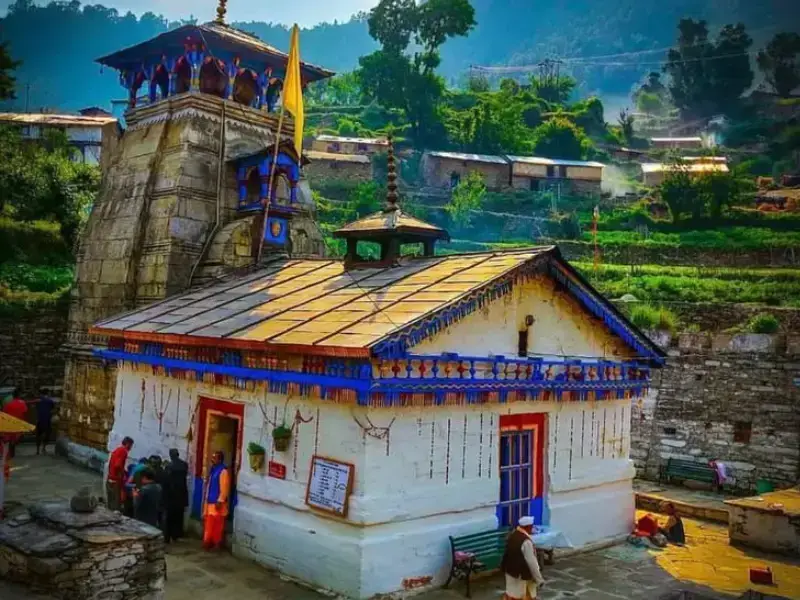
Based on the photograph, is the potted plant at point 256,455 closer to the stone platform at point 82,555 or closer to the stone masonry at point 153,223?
the stone platform at point 82,555

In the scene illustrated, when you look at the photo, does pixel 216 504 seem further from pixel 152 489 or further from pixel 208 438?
pixel 208 438

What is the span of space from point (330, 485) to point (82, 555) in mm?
2840

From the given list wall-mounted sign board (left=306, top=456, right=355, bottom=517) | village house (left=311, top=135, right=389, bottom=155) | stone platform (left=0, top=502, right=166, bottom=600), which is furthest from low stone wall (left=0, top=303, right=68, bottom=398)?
village house (left=311, top=135, right=389, bottom=155)

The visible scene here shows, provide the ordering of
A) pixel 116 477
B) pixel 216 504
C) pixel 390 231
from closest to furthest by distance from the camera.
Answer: pixel 216 504, pixel 116 477, pixel 390 231

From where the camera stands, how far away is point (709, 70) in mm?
88000

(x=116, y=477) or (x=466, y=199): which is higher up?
(x=466, y=199)

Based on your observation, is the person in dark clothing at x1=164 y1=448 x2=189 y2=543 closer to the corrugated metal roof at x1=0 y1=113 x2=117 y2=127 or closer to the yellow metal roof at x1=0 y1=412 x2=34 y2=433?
the yellow metal roof at x1=0 y1=412 x2=34 y2=433

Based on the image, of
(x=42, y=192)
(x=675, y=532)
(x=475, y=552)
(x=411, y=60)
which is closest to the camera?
(x=475, y=552)

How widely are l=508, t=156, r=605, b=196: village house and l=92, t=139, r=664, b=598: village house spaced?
45083 millimetres

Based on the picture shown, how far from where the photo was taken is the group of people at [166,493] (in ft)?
32.6

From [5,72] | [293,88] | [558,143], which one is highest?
[558,143]

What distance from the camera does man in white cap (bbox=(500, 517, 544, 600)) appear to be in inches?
306

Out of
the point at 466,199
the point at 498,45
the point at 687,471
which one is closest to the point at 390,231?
the point at 687,471

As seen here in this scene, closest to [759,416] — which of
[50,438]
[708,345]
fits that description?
[708,345]
